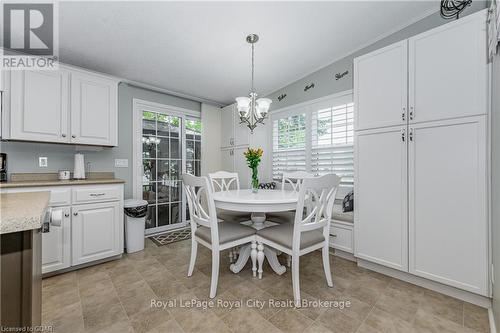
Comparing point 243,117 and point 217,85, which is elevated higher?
point 217,85

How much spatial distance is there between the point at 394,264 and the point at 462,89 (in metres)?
1.57

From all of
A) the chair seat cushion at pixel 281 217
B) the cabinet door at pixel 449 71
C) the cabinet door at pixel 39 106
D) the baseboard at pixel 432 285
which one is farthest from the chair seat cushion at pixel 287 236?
the cabinet door at pixel 39 106

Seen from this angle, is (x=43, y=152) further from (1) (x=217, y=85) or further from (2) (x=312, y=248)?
(2) (x=312, y=248)

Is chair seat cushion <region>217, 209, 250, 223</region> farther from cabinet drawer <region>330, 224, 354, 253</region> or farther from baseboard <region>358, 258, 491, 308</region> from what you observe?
baseboard <region>358, 258, 491, 308</region>

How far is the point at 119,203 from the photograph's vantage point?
2549 mm

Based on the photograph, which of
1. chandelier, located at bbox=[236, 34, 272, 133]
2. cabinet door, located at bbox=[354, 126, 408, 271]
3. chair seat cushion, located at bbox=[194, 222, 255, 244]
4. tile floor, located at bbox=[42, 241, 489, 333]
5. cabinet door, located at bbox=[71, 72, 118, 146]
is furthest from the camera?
cabinet door, located at bbox=[71, 72, 118, 146]

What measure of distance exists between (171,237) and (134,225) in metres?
0.68

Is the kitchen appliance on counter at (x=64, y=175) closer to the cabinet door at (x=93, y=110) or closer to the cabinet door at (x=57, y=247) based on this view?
the cabinet door at (x=93, y=110)

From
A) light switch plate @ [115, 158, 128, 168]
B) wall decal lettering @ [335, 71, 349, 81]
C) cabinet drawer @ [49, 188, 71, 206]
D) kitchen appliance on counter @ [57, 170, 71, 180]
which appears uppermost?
wall decal lettering @ [335, 71, 349, 81]

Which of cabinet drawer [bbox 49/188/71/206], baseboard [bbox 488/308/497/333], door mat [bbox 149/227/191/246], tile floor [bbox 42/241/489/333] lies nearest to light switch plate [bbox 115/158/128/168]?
cabinet drawer [bbox 49/188/71/206]

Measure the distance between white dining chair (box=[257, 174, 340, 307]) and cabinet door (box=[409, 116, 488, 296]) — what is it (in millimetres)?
766

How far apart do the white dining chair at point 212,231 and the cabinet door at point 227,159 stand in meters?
2.03

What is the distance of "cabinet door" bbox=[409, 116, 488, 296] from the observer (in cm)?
161

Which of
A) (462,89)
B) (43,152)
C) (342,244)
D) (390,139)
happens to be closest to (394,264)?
(342,244)
